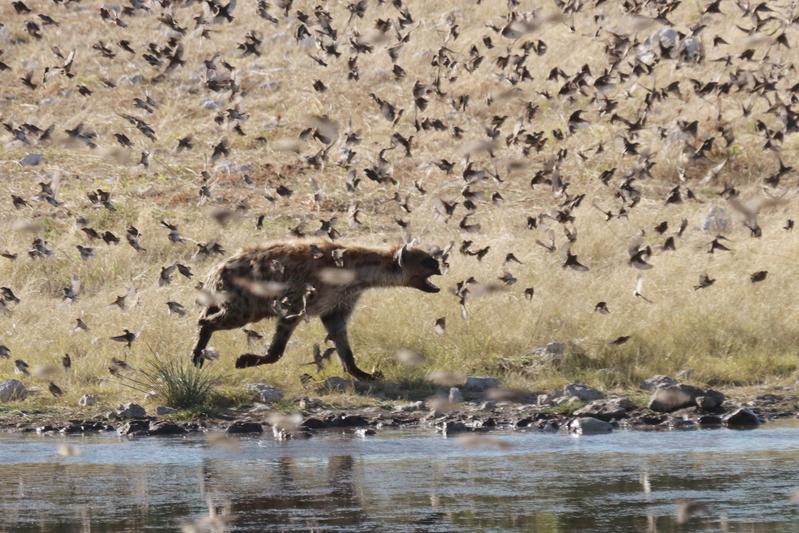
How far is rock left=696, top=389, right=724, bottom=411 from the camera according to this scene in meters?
10.8

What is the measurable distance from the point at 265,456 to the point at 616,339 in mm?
4231

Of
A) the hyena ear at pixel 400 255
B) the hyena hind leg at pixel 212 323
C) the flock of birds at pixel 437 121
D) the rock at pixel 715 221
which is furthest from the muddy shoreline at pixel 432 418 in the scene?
the rock at pixel 715 221

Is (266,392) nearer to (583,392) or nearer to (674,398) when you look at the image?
(583,392)

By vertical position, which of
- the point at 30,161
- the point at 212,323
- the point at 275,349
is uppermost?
the point at 30,161

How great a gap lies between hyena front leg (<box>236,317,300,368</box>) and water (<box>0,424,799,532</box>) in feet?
7.35

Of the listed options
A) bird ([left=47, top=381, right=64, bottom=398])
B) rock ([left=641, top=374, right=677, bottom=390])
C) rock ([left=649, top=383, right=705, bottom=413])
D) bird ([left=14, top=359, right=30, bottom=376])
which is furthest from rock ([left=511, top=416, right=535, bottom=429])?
bird ([left=14, top=359, right=30, bottom=376])

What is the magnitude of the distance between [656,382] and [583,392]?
77 centimetres

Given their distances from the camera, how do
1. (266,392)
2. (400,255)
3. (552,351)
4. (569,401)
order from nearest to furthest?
(569,401), (266,392), (552,351), (400,255)

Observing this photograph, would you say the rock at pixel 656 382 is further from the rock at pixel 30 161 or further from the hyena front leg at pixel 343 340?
the rock at pixel 30 161

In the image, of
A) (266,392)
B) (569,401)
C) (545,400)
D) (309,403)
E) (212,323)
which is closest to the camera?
(569,401)

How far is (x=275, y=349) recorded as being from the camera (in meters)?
12.5

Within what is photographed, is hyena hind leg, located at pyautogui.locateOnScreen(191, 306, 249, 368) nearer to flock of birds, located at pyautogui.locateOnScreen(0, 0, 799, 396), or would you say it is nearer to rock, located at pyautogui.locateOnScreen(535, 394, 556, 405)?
flock of birds, located at pyautogui.locateOnScreen(0, 0, 799, 396)

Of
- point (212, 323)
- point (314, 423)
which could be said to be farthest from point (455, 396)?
point (212, 323)

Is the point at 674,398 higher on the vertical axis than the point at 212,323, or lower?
lower
